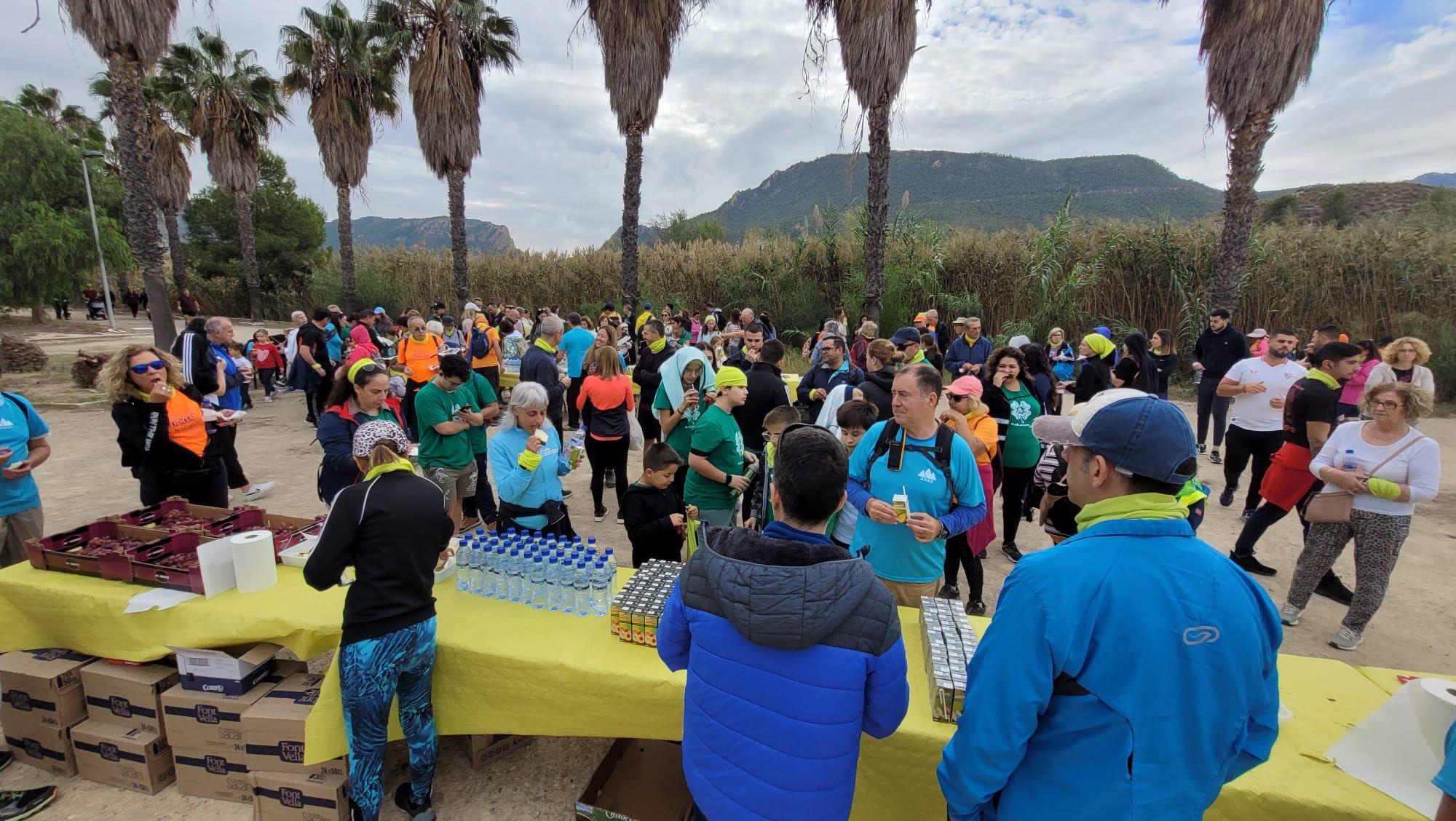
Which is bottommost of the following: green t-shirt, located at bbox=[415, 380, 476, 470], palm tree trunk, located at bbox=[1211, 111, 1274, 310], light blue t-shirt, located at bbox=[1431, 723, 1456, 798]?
light blue t-shirt, located at bbox=[1431, 723, 1456, 798]

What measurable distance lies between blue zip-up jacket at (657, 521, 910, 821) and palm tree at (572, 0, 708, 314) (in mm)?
14314

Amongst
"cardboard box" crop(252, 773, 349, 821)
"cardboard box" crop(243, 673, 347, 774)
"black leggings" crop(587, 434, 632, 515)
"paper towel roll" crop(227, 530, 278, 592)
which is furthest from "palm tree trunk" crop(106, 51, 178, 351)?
"cardboard box" crop(252, 773, 349, 821)

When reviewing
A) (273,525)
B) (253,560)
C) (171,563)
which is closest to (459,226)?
(273,525)

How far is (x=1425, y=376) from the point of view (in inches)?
248

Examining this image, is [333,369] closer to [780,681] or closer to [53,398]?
[53,398]

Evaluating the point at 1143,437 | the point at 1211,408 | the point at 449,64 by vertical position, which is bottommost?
the point at 1211,408

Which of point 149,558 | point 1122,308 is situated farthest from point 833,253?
point 149,558

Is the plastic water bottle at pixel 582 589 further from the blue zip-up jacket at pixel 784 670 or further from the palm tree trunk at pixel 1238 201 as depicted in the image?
the palm tree trunk at pixel 1238 201

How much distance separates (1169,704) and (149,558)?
4.49 meters

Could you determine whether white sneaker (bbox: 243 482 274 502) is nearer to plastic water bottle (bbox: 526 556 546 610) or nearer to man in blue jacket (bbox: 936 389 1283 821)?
plastic water bottle (bbox: 526 556 546 610)

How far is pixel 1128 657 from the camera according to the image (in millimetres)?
1314

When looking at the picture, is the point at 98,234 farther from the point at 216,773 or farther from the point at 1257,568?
the point at 1257,568

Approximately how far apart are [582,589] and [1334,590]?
19.1 feet

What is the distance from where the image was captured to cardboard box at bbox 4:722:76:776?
10.2 ft
